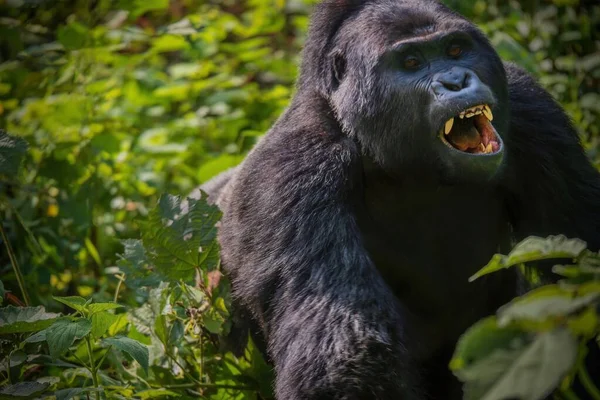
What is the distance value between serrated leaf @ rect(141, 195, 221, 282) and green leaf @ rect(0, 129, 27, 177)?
73cm

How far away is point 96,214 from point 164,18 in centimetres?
571

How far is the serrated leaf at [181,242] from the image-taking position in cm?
437

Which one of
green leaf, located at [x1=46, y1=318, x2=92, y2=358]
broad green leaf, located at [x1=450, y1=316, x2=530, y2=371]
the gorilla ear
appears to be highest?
broad green leaf, located at [x1=450, y1=316, x2=530, y2=371]

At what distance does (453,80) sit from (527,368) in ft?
7.82

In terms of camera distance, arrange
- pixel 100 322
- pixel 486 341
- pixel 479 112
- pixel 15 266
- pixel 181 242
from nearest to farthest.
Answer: pixel 486 341 < pixel 100 322 < pixel 479 112 < pixel 181 242 < pixel 15 266

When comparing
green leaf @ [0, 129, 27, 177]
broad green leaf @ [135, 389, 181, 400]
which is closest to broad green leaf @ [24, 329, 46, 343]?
broad green leaf @ [135, 389, 181, 400]

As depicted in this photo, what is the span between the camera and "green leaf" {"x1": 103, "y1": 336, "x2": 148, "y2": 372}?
3666 mm

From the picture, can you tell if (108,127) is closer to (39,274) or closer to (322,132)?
(39,274)

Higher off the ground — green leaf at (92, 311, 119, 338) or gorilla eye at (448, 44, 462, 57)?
gorilla eye at (448, 44, 462, 57)

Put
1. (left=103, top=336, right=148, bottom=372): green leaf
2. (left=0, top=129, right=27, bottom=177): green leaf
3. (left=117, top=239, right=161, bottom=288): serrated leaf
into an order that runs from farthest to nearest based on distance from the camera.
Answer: (left=117, top=239, right=161, bottom=288): serrated leaf
(left=0, top=129, right=27, bottom=177): green leaf
(left=103, top=336, right=148, bottom=372): green leaf

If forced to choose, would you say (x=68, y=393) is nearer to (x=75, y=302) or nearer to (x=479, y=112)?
(x=75, y=302)

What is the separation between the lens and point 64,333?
358 centimetres

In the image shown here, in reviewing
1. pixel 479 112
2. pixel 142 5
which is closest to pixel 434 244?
pixel 479 112

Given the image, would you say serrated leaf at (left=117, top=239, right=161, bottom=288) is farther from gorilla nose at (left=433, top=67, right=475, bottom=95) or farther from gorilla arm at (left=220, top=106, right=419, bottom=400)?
gorilla nose at (left=433, top=67, right=475, bottom=95)
